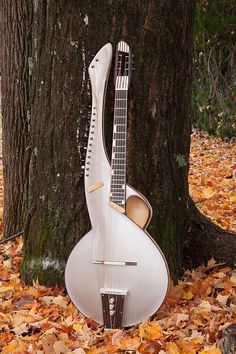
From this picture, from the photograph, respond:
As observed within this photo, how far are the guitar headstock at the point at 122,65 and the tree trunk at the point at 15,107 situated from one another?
1389 millimetres

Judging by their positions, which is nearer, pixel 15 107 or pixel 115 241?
pixel 115 241

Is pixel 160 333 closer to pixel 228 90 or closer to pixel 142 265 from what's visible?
pixel 142 265

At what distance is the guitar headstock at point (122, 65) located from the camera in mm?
3098

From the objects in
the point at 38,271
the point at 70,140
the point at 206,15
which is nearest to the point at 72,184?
the point at 70,140

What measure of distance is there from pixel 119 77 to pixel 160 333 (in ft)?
4.38

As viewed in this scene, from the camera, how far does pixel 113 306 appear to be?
3082mm

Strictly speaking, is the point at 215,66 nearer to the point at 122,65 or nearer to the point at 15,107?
the point at 15,107

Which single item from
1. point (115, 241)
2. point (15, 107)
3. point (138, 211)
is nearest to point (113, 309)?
point (115, 241)

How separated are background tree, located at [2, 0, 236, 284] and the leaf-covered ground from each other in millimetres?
172

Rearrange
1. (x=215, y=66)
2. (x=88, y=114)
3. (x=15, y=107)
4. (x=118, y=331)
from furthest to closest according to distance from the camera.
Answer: (x=215, y=66)
(x=15, y=107)
(x=88, y=114)
(x=118, y=331)

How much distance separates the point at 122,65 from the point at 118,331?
4.57 ft

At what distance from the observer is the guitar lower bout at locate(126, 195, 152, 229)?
3.07m

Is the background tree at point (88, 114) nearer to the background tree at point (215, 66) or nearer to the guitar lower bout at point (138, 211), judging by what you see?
the guitar lower bout at point (138, 211)

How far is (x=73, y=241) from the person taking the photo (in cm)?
345
